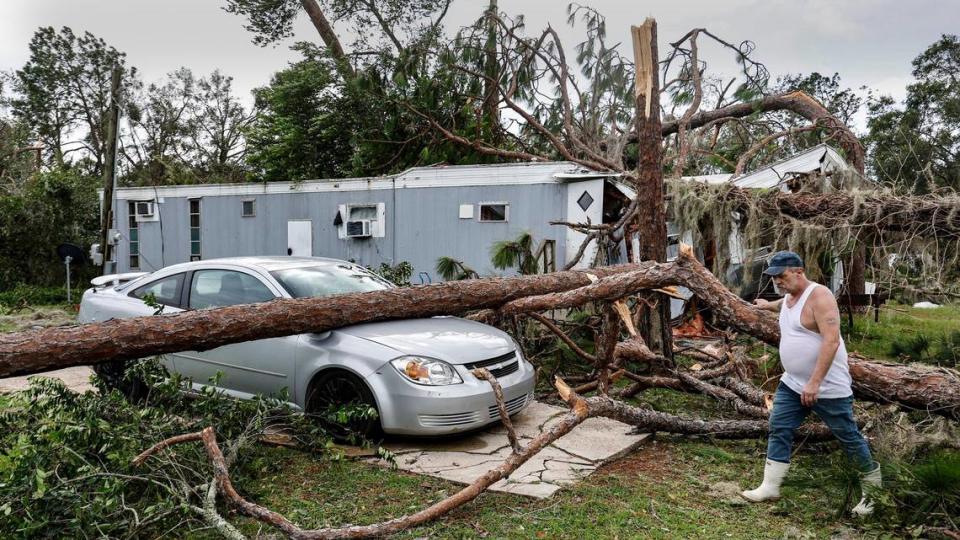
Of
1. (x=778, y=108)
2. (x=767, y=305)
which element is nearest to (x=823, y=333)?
(x=767, y=305)

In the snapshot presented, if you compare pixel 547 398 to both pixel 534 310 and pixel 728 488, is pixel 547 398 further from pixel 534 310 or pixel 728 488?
pixel 728 488

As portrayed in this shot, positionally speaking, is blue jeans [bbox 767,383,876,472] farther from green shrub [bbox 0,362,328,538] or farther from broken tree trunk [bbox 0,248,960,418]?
green shrub [bbox 0,362,328,538]

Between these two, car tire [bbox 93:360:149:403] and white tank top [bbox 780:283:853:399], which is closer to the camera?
white tank top [bbox 780:283:853:399]

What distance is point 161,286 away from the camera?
253 inches

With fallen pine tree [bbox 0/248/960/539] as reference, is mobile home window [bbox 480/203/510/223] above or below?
above

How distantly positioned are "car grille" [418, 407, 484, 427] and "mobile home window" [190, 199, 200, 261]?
10433 millimetres

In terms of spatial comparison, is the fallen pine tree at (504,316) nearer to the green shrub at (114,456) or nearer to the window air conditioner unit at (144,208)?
the green shrub at (114,456)

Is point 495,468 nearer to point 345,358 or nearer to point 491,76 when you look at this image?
point 345,358

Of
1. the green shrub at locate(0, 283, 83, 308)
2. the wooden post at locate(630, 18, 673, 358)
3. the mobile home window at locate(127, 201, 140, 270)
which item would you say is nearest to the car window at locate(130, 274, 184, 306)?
the wooden post at locate(630, 18, 673, 358)

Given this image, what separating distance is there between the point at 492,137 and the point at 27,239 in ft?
37.2

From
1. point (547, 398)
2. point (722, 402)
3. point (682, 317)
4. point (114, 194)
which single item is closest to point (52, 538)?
point (547, 398)

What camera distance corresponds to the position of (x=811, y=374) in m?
3.96

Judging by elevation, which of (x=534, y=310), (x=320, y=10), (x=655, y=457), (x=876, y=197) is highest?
(x=320, y=10)

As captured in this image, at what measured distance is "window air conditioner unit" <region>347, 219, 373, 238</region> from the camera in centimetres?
1190
